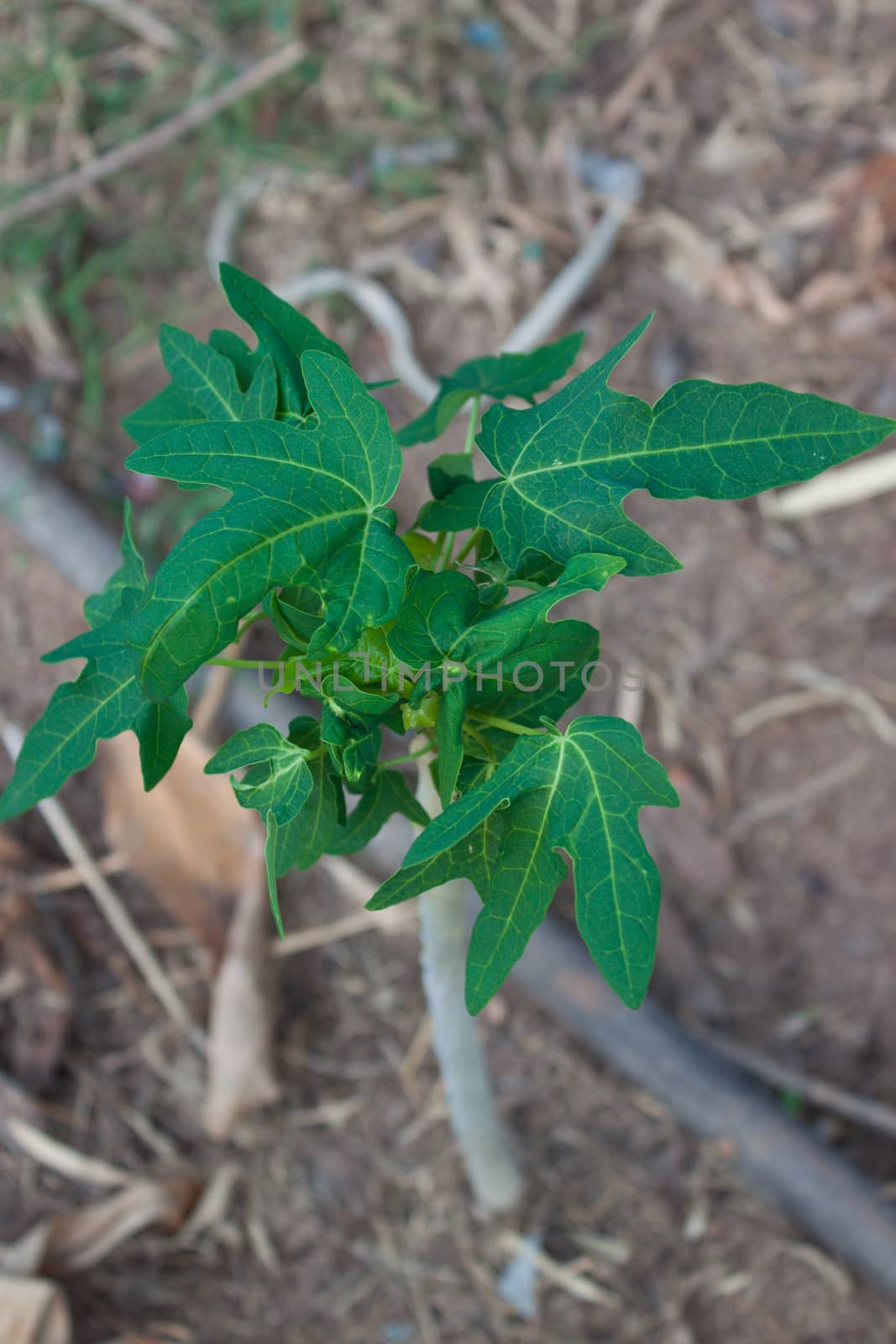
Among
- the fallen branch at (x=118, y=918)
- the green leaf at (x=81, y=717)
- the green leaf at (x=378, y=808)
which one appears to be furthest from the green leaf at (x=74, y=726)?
the fallen branch at (x=118, y=918)

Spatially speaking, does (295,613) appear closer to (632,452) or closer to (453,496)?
(453,496)

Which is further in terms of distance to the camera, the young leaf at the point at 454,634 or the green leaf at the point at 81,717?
the green leaf at the point at 81,717

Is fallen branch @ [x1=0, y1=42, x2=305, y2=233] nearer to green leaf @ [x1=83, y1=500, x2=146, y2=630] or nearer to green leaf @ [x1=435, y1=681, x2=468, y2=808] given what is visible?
green leaf @ [x1=83, y1=500, x2=146, y2=630]

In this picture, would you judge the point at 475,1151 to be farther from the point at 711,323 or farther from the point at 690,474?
the point at 711,323

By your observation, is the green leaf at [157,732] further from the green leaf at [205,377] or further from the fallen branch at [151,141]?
the fallen branch at [151,141]

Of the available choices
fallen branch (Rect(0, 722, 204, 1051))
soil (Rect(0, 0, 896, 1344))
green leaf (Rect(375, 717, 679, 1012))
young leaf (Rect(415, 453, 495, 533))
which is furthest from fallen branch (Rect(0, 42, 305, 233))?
green leaf (Rect(375, 717, 679, 1012))

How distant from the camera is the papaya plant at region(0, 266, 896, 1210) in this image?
959mm

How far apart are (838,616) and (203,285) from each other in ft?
6.76

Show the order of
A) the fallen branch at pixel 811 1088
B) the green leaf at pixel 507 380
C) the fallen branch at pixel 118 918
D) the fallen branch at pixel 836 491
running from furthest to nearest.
Result: the fallen branch at pixel 836 491 < the fallen branch at pixel 118 918 < the fallen branch at pixel 811 1088 < the green leaf at pixel 507 380

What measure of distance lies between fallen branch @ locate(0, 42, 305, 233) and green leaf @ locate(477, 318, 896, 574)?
2.70 m

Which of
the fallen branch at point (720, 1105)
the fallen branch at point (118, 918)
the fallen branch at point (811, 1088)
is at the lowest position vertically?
the fallen branch at point (811, 1088)

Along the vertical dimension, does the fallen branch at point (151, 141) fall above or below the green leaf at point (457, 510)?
above

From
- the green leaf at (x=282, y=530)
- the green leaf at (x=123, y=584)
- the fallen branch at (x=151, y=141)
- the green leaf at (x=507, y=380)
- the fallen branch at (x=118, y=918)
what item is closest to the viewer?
the green leaf at (x=282, y=530)

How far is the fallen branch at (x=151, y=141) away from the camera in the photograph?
3.18 m
